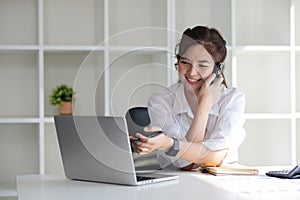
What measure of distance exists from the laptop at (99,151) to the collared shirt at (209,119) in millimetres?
200

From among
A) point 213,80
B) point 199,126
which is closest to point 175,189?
point 199,126

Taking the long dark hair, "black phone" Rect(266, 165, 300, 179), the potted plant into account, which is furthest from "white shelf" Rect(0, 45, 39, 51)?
"black phone" Rect(266, 165, 300, 179)

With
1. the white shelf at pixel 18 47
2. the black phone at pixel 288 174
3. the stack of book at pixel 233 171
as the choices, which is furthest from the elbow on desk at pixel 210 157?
the white shelf at pixel 18 47

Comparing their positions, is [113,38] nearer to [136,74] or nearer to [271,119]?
[271,119]

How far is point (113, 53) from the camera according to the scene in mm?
3578

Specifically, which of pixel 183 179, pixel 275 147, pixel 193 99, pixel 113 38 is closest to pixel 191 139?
pixel 193 99

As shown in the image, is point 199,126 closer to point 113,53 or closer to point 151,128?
point 151,128

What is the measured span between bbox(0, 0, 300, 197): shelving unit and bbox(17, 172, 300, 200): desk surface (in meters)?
1.61

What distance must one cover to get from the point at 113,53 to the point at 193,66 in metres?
1.45

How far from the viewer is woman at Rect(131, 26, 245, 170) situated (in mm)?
2150

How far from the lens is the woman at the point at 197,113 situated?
84.7 inches

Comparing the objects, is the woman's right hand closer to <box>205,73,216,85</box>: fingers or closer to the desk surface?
<box>205,73,216,85</box>: fingers

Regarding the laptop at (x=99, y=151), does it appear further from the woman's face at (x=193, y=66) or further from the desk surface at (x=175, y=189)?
the woman's face at (x=193, y=66)

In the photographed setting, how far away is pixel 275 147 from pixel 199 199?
2606 mm
